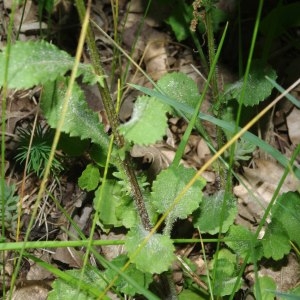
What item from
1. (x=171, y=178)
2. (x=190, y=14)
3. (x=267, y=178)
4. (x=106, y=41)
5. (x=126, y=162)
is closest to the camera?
(x=126, y=162)

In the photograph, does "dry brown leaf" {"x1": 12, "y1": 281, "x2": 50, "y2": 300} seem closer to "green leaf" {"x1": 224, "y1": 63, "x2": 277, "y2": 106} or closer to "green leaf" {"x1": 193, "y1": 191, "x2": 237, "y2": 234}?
"green leaf" {"x1": 193, "y1": 191, "x2": 237, "y2": 234}

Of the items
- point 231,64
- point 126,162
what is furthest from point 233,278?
point 231,64

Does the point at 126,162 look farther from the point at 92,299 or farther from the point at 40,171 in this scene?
the point at 40,171

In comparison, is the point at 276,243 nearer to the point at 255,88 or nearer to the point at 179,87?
the point at 255,88

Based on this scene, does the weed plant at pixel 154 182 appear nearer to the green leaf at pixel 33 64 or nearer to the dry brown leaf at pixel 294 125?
Answer: the green leaf at pixel 33 64

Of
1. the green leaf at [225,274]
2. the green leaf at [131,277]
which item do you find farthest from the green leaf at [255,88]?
the green leaf at [131,277]

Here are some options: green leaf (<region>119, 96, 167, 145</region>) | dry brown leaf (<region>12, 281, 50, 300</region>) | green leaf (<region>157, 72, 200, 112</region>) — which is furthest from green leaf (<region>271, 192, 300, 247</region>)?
dry brown leaf (<region>12, 281, 50, 300</region>)

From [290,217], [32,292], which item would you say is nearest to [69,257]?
[32,292]
